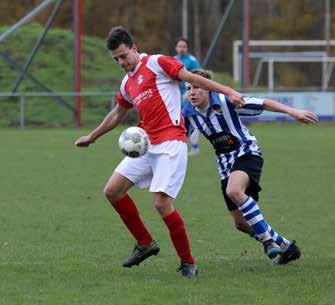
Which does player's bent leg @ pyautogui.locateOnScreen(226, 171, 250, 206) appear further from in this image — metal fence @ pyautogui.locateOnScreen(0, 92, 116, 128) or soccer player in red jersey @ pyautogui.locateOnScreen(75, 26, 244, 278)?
metal fence @ pyautogui.locateOnScreen(0, 92, 116, 128)

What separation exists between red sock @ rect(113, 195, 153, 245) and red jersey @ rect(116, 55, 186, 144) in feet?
1.83

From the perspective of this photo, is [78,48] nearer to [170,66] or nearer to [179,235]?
[170,66]

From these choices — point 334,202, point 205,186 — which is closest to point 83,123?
point 205,186

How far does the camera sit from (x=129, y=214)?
7434mm

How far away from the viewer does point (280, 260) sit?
25.0ft

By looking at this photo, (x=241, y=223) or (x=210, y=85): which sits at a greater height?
(x=210, y=85)

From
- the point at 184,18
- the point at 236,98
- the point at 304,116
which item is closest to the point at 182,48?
the point at 304,116

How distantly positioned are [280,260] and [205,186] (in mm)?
5458

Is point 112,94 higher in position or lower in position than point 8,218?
lower

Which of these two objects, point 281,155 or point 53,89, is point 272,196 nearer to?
point 281,155

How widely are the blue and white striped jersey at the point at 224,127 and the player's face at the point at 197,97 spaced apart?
6 centimetres

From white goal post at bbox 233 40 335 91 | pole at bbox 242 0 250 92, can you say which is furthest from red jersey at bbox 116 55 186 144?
white goal post at bbox 233 40 335 91

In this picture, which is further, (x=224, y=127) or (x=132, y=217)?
(x=224, y=127)

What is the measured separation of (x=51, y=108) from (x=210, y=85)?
2060cm
